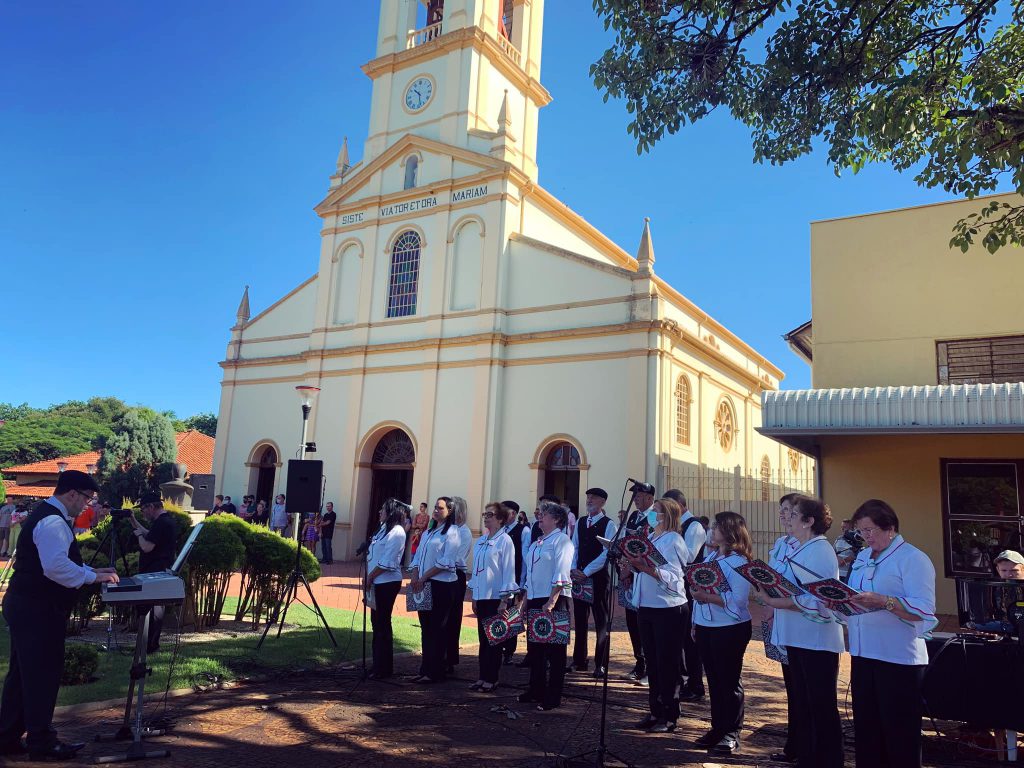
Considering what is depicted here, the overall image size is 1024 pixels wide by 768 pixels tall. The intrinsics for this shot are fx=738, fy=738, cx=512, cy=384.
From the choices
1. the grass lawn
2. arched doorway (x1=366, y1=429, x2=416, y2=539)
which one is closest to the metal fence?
the grass lawn

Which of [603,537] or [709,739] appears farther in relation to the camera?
[603,537]

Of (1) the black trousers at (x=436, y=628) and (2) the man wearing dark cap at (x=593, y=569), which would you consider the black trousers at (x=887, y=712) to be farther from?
(1) the black trousers at (x=436, y=628)

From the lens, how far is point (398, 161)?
23141 mm

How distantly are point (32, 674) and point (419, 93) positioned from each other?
21.8 meters

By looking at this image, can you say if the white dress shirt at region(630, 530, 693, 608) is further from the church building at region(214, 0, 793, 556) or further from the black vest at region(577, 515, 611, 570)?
the church building at region(214, 0, 793, 556)

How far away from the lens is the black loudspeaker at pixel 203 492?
745 inches

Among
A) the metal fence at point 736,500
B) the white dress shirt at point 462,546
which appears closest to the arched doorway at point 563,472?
the metal fence at point 736,500

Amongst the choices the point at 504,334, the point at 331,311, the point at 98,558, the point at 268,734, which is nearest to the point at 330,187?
the point at 331,311

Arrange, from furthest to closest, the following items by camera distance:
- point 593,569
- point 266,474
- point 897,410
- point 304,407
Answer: point 266,474, point 304,407, point 897,410, point 593,569

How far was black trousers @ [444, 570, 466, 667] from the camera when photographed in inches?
314

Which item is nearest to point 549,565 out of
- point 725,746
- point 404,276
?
point 725,746

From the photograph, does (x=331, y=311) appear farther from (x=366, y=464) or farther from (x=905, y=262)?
(x=905, y=262)

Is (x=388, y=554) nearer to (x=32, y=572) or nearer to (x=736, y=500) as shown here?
(x=32, y=572)

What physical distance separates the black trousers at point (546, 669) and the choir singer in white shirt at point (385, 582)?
1.71 m
